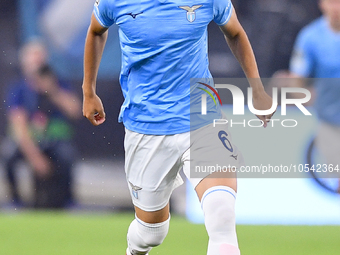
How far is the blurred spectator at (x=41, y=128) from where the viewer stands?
6000 mm

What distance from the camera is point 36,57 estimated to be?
600 centimetres

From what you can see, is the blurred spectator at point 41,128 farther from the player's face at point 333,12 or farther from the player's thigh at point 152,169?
the player's thigh at point 152,169

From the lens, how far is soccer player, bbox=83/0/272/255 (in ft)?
9.87

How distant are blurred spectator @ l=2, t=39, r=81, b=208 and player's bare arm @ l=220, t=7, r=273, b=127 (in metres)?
3.04

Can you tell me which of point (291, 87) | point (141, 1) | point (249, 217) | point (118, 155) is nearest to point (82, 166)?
point (118, 155)

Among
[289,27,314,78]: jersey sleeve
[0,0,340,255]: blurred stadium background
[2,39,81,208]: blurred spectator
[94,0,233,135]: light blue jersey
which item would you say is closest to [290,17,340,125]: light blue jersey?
[289,27,314,78]: jersey sleeve

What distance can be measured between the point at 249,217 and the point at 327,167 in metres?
0.89

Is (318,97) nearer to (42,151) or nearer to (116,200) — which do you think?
(116,200)

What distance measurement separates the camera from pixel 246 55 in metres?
3.26

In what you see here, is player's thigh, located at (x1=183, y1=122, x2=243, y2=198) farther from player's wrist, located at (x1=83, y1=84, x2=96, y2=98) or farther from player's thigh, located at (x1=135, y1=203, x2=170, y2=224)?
player's wrist, located at (x1=83, y1=84, x2=96, y2=98)

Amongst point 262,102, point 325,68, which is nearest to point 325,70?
point 325,68

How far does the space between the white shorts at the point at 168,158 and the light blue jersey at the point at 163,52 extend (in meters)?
0.06

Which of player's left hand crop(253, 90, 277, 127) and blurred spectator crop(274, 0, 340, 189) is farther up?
player's left hand crop(253, 90, 277, 127)

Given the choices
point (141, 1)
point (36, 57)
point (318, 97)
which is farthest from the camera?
point (36, 57)
